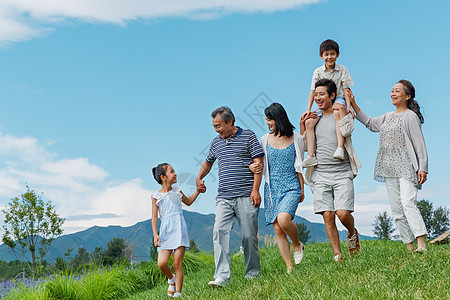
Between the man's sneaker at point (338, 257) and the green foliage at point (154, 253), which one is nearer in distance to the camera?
the man's sneaker at point (338, 257)

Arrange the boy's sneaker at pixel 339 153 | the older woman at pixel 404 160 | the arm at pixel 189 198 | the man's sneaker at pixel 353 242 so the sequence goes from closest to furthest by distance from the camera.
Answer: the boy's sneaker at pixel 339 153
the older woman at pixel 404 160
the man's sneaker at pixel 353 242
the arm at pixel 189 198

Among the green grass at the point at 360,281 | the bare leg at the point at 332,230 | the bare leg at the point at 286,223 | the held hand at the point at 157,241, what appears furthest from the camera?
the held hand at the point at 157,241

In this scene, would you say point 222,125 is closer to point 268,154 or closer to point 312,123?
point 268,154

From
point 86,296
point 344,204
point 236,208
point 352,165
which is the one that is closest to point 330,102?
point 352,165

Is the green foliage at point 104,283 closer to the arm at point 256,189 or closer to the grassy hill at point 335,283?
the grassy hill at point 335,283

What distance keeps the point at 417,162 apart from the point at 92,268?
634 cm

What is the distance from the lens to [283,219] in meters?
5.66

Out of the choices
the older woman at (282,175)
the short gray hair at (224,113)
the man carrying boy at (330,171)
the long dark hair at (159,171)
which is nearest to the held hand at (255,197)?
the older woman at (282,175)

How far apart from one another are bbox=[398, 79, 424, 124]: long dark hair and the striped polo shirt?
7.69 feet

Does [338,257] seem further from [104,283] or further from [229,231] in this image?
[104,283]

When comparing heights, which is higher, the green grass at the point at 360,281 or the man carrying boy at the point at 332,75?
the man carrying boy at the point at 332,75

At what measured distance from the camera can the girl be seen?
6234mm

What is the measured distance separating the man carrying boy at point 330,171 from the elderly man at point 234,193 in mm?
774

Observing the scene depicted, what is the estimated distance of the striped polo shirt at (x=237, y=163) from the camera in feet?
20.0
